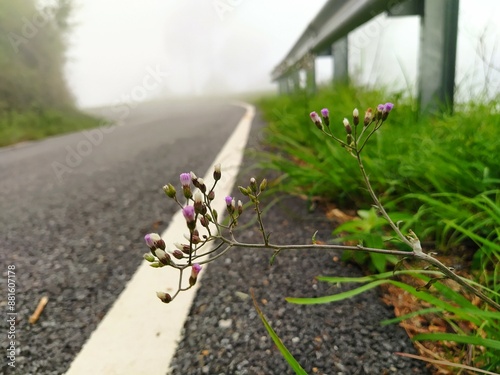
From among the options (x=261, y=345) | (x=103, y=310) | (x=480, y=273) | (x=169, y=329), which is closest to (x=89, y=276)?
(x=103, y=310)

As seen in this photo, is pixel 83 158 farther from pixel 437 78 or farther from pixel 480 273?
pixel 480 273

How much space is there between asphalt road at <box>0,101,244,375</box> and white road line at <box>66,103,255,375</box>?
0.05 metres

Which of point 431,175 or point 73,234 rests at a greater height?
point 431,175

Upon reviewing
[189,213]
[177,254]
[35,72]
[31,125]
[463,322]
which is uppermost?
[189,213]

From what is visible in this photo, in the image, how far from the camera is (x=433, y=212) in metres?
1.66

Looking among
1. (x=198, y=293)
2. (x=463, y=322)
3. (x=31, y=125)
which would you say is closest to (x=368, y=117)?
(x=463, y=322)

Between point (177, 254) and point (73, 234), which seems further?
point (73, 234)

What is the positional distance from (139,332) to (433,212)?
1155 millimetres

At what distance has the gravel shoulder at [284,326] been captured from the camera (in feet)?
3.52

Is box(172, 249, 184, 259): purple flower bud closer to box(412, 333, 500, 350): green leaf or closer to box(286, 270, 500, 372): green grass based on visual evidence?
box(286, 270, 500, 372): green grass

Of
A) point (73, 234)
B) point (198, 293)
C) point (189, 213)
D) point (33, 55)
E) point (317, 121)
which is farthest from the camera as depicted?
point (33, 55)

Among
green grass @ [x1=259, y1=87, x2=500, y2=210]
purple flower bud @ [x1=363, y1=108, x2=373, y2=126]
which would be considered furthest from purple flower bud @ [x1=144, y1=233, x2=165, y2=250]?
green grass @ [x1=259, y1=87, x2=500, y2=210]

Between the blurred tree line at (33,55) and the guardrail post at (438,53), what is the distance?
40.1ft

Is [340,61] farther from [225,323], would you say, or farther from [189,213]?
[189,213]
